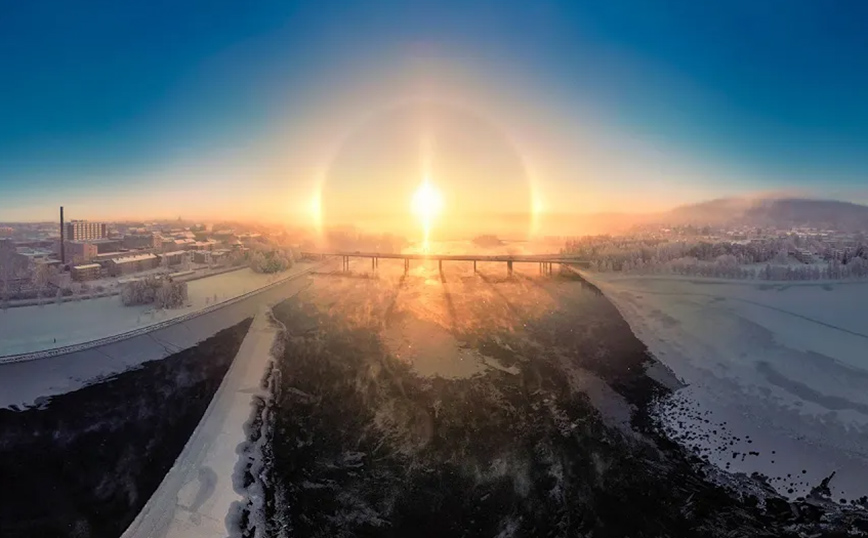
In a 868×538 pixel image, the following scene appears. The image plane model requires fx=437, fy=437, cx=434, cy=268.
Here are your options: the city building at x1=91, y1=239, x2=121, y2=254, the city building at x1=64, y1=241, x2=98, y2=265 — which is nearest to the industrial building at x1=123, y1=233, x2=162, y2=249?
the city building at x1=91, y1=239, x2=121, y2=254

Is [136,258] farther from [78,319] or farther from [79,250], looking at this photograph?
[78,319]

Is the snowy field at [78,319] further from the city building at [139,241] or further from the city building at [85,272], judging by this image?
the city building at [139,241]

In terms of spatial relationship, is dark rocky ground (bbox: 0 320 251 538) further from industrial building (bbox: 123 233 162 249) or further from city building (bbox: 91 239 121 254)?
industrial building (bbox: 123 233 162 249)

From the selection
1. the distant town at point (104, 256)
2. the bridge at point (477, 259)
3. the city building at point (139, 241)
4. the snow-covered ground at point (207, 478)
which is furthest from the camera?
A: the bridge at point (477, 259)

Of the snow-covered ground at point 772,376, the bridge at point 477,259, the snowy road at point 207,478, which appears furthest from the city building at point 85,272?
the snow-covered ground at point 772,376

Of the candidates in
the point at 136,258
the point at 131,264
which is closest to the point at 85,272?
the point at 131,264

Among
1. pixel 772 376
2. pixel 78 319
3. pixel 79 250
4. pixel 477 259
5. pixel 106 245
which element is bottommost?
pixel 772 376

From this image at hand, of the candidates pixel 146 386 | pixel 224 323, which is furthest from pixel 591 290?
pixel 146 386
